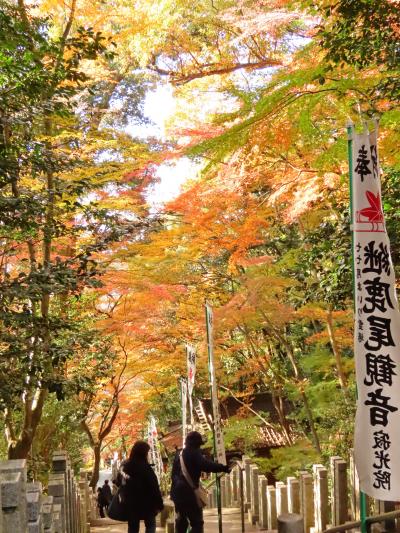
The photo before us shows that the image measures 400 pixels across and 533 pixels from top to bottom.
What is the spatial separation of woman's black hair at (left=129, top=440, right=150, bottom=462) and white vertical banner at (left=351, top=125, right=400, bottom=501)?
94.7 inches

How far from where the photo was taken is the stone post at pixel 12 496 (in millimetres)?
2625

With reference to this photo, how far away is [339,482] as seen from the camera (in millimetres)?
6074

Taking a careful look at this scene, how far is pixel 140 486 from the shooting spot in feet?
18.3

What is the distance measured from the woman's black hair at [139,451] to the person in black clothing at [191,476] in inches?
16.0

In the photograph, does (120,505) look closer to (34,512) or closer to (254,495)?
(34,512)

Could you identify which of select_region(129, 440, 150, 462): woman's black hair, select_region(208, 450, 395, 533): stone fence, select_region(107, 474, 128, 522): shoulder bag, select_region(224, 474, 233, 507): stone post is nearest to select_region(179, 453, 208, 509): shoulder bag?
select_region(129, 440, 150, 462): woman's black hair

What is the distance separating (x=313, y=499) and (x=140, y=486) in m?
2.17

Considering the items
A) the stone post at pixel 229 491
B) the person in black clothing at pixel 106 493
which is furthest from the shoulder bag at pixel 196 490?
the person in black clothing at pixel 106 493

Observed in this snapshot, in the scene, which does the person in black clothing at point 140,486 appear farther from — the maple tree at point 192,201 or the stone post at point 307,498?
the stone post at point 307,498

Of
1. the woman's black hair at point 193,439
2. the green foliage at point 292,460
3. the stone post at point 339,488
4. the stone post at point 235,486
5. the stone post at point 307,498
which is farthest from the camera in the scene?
the green foliage at point 292,460

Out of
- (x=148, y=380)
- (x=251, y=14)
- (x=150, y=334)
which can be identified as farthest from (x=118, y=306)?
(x=251, y=14)

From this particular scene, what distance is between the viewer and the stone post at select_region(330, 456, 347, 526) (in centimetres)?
603

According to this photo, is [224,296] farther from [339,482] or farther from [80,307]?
[339,482]

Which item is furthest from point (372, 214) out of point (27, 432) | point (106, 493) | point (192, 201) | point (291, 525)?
point (106, 493)
